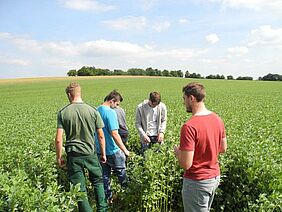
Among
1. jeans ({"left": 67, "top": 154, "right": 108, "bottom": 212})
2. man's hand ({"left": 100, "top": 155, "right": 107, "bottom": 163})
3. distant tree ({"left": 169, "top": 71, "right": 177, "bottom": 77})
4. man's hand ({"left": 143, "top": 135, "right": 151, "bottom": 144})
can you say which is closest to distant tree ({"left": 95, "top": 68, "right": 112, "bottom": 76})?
distant tree ({"left": 169, "top": 71, "right": 177, "bottom": 77})

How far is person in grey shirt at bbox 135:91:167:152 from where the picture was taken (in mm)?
7535

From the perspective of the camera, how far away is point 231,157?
6133mm

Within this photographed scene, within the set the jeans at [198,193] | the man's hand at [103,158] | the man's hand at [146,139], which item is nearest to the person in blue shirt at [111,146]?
the man's hand at [103,158]

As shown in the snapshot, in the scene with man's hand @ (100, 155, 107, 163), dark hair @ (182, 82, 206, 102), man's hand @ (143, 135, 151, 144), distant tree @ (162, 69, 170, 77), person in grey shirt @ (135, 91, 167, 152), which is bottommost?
man's hand @ (100, 155, 107, 163)

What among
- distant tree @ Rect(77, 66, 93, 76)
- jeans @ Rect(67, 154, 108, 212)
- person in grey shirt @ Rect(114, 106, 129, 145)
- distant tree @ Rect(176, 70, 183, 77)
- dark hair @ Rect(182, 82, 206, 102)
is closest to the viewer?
dark hair @ Rect(182, 82, 206, 102)

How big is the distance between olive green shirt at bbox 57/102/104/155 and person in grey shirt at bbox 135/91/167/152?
6.85 ft

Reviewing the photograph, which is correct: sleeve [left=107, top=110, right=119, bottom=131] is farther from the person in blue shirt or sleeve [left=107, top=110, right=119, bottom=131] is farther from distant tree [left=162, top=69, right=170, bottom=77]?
distant tree [left=162, top=69, right=170, bottom=77]

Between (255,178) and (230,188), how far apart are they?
2.81 feet

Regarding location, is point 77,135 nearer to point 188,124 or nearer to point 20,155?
point 20,155

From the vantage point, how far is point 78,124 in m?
5.46

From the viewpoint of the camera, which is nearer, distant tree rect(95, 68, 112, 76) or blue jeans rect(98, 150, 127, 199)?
blue jeans rect(98, 150, 127, 199)

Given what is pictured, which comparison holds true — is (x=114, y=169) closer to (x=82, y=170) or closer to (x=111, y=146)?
(x=111, y=146)

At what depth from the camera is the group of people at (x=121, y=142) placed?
12.7 ft

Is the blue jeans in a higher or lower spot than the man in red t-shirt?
lower
